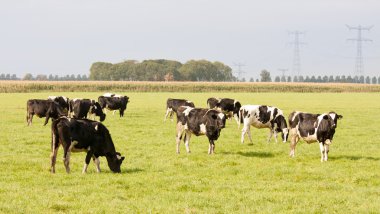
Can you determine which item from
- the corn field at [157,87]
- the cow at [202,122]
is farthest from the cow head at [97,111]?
the corn field at [157,87]

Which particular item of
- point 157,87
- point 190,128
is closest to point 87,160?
point 190,128

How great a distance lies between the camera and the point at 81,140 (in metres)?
15.0

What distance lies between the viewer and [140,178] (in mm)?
14930

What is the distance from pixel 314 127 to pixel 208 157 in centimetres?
383

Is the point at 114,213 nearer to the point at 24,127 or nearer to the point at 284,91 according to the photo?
the point at 24,127

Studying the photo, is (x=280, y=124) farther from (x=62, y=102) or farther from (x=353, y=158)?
(x=62, y=102)

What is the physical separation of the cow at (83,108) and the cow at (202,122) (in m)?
14.7

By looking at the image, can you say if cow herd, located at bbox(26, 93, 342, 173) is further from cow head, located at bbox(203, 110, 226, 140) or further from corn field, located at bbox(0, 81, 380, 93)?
corn field, located at bbox(0, 81, 380, 93)

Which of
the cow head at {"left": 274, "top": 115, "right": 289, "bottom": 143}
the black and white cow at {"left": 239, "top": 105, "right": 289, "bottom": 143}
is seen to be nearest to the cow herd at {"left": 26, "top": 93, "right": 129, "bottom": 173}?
the black and white cow at {"left": 239, "top": 105, "right": 289, "bottom": 143}

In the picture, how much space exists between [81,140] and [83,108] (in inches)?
763

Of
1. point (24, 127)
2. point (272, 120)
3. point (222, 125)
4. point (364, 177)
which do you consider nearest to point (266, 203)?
point (364, 177)

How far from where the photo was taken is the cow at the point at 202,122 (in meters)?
19.3

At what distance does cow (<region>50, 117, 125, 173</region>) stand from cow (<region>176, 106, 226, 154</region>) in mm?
4585

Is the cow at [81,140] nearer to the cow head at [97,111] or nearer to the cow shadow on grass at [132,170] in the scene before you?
the cow shadow on grass at [132,170]
